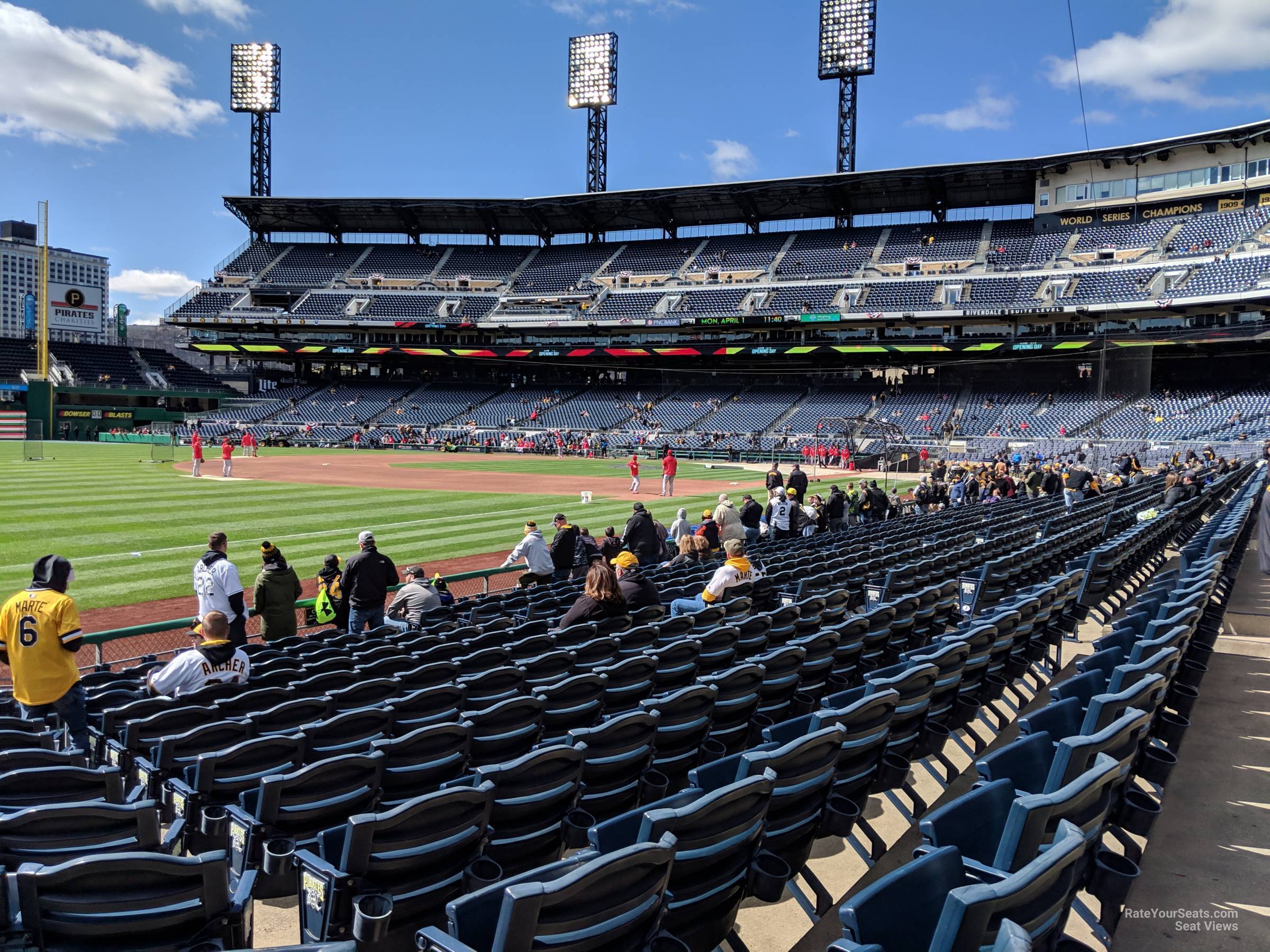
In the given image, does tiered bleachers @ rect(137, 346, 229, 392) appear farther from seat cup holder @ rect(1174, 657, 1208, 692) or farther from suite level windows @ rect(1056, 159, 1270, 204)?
seat cup holder @ rect(1174, 657, 1208, 692)

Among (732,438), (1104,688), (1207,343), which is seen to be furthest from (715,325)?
(1104,688)

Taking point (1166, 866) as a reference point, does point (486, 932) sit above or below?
above

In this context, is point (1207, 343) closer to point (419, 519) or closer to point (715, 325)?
point (715, 325)

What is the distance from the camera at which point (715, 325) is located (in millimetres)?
63875

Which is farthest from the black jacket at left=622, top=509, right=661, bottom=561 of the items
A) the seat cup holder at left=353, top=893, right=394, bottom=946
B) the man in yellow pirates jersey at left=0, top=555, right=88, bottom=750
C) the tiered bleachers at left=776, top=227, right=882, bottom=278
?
the tiered bleachers at left=776, top=227, right=882, bottom=278

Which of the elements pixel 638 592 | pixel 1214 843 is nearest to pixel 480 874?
pixel 1214 843

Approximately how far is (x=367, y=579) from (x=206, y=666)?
12.7ft

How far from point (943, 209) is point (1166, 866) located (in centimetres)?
6979

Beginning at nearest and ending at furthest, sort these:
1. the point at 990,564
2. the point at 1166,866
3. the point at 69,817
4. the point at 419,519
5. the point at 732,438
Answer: the point at 69,817 → the point at 1166,866 → the point at 990,564 → the point at 419,519 → the point at 732,438

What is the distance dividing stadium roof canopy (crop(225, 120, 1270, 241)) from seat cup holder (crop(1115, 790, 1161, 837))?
6107cm

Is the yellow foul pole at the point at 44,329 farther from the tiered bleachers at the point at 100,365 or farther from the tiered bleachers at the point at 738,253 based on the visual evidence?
the tiered bleachers at the point at 738,253

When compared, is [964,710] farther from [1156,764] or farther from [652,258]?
[652,258]

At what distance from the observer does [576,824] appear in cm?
382

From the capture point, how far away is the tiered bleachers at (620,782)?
248 cm
